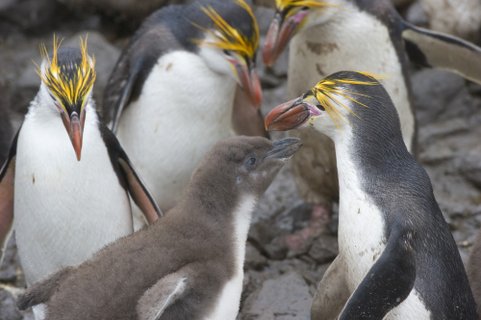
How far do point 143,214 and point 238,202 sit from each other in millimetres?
890

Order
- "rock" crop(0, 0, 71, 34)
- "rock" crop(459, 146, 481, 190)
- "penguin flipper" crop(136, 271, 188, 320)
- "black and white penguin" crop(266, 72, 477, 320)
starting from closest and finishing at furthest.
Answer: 1. "penguin flipper" crop(136, 271, 188, 320)
2. "black and white penguin" crop(266, 72, 477, 320)
3. "rock" crop(459, 146, 481, 190)
4. "rock" crop(0, 0, 71, 34)

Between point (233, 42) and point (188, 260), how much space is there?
1589 millimetres

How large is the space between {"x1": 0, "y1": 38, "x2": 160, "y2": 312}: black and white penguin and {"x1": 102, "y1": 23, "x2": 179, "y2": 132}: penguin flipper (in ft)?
2.22

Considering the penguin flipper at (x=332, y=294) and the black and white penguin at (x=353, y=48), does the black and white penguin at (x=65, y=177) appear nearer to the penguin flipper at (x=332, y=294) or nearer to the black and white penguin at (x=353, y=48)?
the penguin flipper at (x=332, y=294)

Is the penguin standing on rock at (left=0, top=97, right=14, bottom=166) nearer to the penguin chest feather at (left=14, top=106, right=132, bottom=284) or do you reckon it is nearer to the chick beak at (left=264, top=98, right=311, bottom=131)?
the penguin chest feather at (left=14, top=106, right=132, bottom=284)

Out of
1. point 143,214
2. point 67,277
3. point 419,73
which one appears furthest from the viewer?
point 419,73

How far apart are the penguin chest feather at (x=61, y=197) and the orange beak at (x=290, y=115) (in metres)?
0.75

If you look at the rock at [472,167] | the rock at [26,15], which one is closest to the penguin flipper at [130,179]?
the rock at [472,167]

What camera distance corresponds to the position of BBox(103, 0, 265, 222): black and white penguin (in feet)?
17.2

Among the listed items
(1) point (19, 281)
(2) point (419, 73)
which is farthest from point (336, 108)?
(2) point (419, 73)

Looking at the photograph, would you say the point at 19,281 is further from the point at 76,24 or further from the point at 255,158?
the point at 76,24

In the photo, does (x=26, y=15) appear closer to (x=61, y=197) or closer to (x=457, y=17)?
(x=457, y=17)

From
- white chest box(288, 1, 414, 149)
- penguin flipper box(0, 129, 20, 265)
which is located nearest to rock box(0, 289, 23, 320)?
penguin flipper box(0, 129, 20, 265)

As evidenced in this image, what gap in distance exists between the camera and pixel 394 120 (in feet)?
14.1
